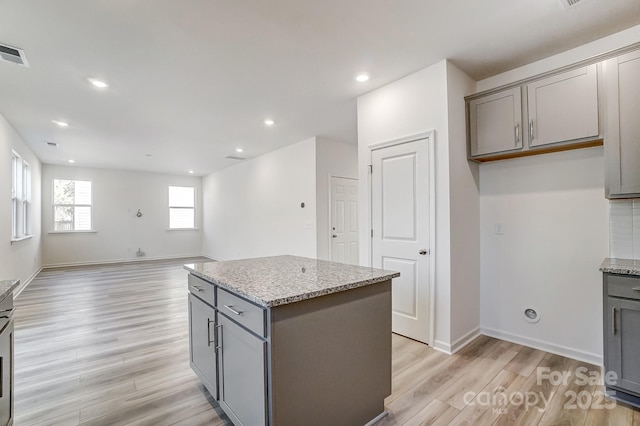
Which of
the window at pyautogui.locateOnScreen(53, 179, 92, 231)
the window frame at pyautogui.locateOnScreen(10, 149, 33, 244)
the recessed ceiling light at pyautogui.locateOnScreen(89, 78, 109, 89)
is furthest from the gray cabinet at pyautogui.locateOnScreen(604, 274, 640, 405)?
the window at pyautogui.locateOnScreen(53, 179, 92, 231)

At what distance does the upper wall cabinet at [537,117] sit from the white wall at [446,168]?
16 centimetres

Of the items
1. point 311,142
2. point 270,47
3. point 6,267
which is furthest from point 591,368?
point 6,267

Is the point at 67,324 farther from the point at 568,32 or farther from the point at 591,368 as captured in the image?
the point at 568,32

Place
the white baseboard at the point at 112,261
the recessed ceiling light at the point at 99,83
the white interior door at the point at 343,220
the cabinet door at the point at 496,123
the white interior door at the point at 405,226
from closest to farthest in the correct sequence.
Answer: the cabinet door at the point at 496,123
the white interior door at the point at 405,226
the recessed ceiling light at the point at 99,83
the white interior door at the point at 343,220
the white baseboard at the point at 112,261

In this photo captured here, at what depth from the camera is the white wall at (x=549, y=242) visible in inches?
97.3

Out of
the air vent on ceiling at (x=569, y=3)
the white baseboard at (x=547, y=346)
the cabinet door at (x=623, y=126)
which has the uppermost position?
the air vent on ceiling at (x=569, y=3)

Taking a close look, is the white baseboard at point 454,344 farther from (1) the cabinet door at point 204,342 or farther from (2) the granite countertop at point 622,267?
(1) the cabinet door at point 204,342

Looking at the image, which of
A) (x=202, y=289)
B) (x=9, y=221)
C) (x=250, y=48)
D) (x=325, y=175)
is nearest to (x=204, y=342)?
(x=202, y=289)

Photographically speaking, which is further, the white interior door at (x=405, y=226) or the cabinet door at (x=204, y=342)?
the white interior door at (x=405, y=226)

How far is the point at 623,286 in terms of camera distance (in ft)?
6.28

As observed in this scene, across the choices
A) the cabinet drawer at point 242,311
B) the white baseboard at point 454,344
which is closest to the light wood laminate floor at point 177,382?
the white baseboard at point 454,344

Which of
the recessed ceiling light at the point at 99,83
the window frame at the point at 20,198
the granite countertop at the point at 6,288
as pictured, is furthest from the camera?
the window frame at the point at 20,198

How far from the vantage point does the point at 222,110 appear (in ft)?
12.9

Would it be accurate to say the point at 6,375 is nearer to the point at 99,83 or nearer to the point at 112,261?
the point at 99,83
